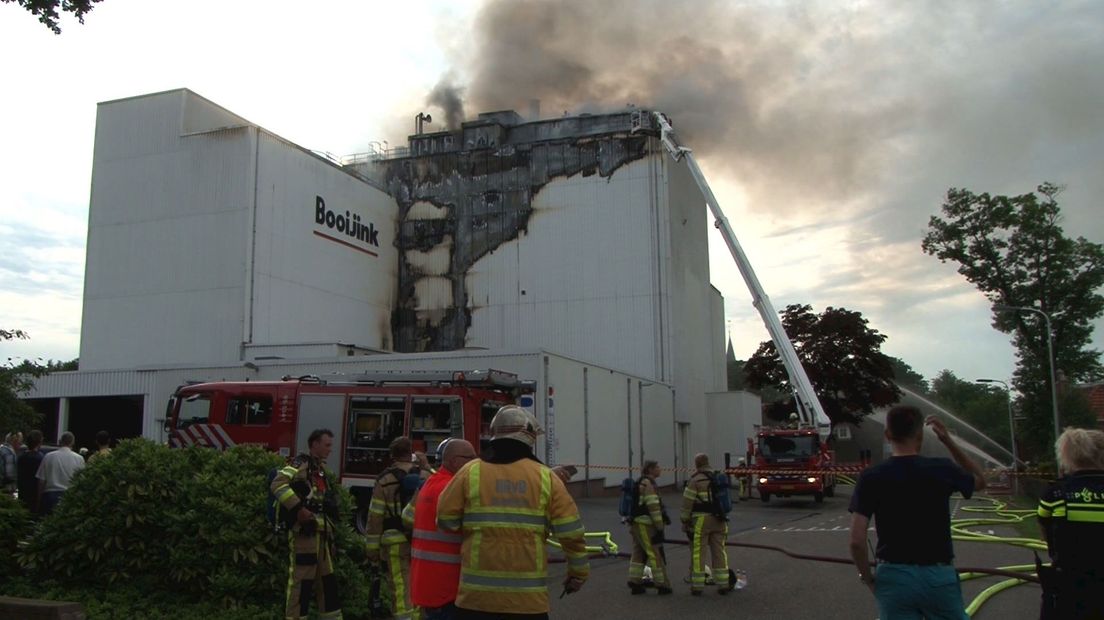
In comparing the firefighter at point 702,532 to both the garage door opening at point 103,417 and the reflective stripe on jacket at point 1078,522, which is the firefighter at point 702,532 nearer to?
the reflective stripe on jacket at point 1078,522

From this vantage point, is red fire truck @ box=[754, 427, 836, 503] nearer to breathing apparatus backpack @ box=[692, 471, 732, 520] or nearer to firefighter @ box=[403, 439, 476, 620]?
breathing apparatus backpack @ box=[692, 471, 732, 520]

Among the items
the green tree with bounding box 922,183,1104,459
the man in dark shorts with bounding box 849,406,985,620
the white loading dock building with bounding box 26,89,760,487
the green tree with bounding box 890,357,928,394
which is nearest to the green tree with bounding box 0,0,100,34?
the man in dark shorts with bounding box 849,406,985,620

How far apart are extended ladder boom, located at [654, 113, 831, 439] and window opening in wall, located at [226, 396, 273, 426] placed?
17.1m

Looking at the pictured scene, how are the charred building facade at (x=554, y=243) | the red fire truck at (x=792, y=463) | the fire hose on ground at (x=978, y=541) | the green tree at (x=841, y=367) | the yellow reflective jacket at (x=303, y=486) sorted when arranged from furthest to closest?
the green tree at (x=841, y=367) → the charred building facade at (x=554, y=243) → the red fire truck at (x=792, y=463) → the fire hose on ground at (x=978, y=541) → the yellow reflective jacket at (x=303, y=486)

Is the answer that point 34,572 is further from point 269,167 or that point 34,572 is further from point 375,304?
point 375,304

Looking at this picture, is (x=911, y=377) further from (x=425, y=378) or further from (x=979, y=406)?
(x=425, y=378)

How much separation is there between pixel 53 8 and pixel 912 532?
34.2ft

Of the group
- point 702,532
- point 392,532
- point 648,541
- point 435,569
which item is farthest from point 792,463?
point 435,569

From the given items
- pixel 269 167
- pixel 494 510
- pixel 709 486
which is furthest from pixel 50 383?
pixel 494 510

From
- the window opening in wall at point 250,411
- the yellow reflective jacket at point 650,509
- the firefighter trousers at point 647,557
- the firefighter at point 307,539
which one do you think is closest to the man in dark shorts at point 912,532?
the firefighter at point 307,539

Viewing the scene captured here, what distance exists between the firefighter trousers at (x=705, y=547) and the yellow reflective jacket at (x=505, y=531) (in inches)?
251

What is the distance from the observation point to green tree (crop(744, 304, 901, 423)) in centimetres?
4691

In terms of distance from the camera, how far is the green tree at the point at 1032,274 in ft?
133

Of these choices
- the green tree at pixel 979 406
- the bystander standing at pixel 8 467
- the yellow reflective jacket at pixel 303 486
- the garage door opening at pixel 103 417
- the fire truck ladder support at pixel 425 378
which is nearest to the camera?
the yellow reflective jacket at pixel 303 486
